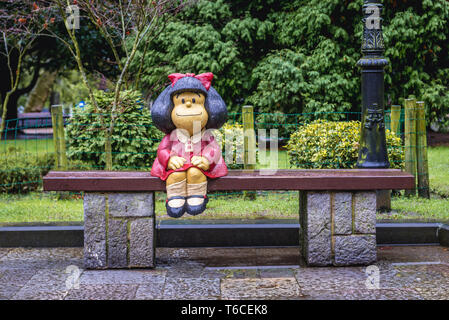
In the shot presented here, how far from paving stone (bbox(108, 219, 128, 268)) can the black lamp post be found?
8.69 feet

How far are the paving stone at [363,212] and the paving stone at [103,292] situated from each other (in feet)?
6.35

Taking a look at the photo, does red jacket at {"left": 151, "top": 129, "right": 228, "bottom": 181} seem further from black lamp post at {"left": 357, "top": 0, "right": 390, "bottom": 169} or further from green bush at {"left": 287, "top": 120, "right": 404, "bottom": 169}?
green bush at {"left": 287, "top": 120, "right": 404, "bottom": 169}

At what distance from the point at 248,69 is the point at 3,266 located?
967 cm

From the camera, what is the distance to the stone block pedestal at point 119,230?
477cm

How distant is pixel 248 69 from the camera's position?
539 inches

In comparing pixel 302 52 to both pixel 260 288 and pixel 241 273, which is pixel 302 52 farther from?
pixel 260 288

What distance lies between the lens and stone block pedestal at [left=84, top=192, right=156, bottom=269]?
4.77 m

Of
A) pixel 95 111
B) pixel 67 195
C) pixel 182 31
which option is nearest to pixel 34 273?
pixel 67 195

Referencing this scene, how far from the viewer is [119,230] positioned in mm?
4781

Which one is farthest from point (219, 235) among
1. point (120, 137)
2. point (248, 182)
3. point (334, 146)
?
point (120, 137)

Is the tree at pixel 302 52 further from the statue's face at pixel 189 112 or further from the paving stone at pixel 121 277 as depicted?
the paving stone at pixel 121 277

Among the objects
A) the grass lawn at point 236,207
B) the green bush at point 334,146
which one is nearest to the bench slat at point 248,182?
the grass lawn at point 236,207

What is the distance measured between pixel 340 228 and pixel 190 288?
56.0 inches

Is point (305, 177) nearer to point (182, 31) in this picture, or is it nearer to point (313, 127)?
point (313, 127)
